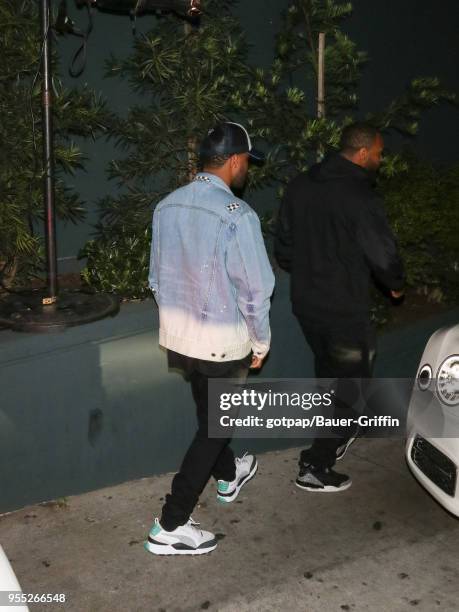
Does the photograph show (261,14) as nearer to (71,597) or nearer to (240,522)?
(240,522)

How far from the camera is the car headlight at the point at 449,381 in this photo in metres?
4.14

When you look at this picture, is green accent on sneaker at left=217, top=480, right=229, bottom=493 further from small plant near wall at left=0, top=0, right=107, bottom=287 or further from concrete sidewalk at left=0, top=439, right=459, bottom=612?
small plant near wall at left=0, top=0, right=107, bottom=287

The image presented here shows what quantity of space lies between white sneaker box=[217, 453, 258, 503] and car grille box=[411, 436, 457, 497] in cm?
111

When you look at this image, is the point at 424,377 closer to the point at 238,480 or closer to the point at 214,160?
the point at 238,480

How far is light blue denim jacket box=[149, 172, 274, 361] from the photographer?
150 inches

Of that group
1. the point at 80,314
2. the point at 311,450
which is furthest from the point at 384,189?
the point at 80,314

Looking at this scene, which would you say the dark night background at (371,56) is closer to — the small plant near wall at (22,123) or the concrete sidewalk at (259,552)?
the small plant near wall at (22,123)

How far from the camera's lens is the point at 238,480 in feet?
16.1

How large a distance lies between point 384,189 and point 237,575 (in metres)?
3.40

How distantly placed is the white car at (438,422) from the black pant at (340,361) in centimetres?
35

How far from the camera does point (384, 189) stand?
6.34m

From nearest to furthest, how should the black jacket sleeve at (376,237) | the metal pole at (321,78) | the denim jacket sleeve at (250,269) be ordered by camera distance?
1. the denim jacket sleeve at (250,269)
2. the black jacket sleeve at (376,237)
3. the metal pole at (321,78)

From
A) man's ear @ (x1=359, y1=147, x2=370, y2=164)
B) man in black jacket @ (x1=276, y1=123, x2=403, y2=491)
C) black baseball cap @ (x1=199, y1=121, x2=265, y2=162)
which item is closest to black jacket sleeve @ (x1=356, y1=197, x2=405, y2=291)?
man in black jacket @ (x1=276, y1=123, x2=403, y2=491)

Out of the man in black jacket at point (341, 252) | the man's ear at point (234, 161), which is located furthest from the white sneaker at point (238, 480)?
the man's ear at point (234, 161)
